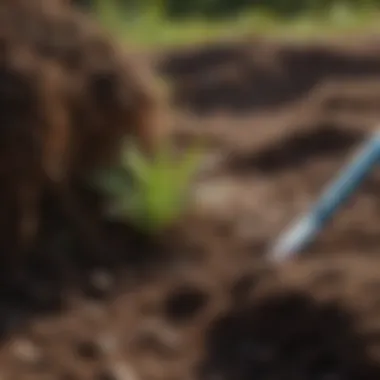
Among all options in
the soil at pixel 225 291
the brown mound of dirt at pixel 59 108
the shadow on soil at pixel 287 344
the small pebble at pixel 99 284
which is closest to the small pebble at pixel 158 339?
the soil at pixel 225 291

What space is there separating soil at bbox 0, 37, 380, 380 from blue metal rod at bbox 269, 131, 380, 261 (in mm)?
67

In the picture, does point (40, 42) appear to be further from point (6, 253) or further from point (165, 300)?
point (165, 300)

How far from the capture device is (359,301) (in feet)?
7.80

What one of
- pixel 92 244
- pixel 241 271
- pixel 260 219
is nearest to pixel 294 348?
pixel 241 271

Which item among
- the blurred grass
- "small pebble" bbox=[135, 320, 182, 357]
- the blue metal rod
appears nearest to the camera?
"small pebble" bbox=[135, 320, 182, 357]

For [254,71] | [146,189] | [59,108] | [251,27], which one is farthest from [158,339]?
[251,27]

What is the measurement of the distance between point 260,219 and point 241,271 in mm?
709

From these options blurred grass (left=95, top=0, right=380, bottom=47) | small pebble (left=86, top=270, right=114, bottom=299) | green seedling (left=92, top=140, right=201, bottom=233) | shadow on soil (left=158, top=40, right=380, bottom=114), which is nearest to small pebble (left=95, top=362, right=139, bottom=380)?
small pebble (left=86, top=270, right=114, bottom=299)

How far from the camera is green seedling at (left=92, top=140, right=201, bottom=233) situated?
10.5 ft

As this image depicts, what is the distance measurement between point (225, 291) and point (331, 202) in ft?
1.50

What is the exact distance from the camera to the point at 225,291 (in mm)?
2811

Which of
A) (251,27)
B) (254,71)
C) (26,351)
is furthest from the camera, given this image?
(251,27)

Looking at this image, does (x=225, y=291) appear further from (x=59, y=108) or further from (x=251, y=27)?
(x=251, y=27)

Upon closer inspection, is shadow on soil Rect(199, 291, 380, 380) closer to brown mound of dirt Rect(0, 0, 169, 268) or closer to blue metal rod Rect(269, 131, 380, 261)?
blue metal rod Rect(269, 131, 380, 261)
